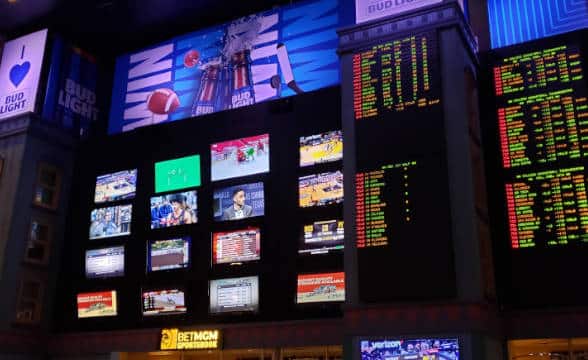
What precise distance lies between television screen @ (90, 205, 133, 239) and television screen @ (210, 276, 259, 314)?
9.92ft

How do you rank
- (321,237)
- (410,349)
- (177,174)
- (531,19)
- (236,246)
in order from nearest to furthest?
(410,349)
(321,237)
(531,19)
(236,246)
(177,174)

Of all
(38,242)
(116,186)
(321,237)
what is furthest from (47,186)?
(321,237)

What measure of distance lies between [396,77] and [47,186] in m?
9.90

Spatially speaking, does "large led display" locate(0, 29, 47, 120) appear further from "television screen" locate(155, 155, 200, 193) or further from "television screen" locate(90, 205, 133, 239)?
"television screen" locate(155, 155, 200, 193)

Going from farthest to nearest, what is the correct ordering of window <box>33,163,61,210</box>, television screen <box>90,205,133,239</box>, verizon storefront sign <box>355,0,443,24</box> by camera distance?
1. window <box>33,163,61,210</box>
2. television screen <box>90,205,133,239</box>
3. verizon storefront sign <box>355,0,443,24</box>

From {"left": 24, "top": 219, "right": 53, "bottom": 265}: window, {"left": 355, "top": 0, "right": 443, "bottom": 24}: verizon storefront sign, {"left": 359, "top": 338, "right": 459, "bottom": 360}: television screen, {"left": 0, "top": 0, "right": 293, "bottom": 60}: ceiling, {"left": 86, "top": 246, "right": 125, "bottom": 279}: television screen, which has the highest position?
{"left": 0, "top": 0, "right": 293, "bottom": 60}: ceiling

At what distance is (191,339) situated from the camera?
45.0 feet

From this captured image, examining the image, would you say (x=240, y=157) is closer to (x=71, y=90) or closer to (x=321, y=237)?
(x=321, y=237)

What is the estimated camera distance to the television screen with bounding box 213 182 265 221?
46.8 feet

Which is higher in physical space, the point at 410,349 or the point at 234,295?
the point at 234,295

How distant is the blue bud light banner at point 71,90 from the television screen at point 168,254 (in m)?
4.81

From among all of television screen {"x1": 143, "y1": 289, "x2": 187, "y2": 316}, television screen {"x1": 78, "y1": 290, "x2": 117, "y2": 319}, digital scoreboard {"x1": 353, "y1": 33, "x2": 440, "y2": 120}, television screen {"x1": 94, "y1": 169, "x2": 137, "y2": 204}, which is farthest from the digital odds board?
television screen {"x1": 78, "y1": 290, "x2": 117, "y2": 319}

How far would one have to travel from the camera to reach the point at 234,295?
13938mm

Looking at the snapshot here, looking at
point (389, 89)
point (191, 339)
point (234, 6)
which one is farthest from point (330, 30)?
point (191, 339)
